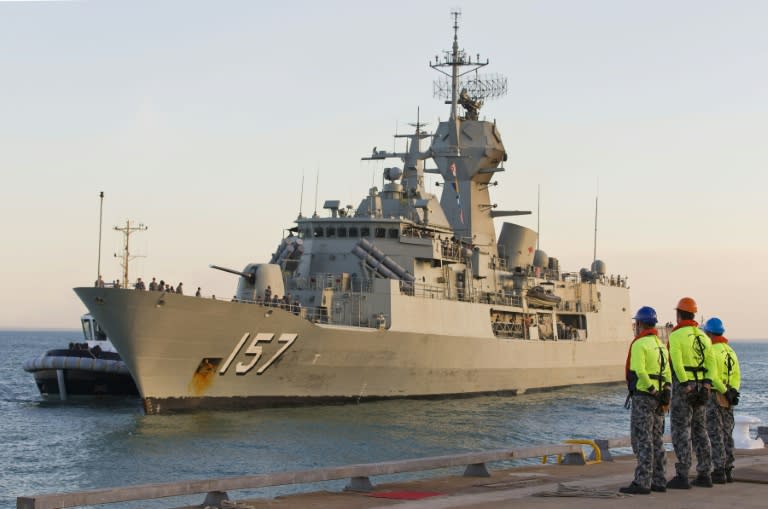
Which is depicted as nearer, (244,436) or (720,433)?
(720,433)

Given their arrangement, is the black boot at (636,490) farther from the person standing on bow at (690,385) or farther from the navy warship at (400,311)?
the navy warship at (400,311)

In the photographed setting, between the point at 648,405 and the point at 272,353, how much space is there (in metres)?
16.0

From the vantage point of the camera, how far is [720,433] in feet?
33.8

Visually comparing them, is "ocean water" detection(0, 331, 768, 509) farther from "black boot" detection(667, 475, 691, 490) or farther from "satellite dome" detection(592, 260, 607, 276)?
"satellite dome" detection(592, 260, 607, 276)

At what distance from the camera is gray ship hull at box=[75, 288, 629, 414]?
22.6m

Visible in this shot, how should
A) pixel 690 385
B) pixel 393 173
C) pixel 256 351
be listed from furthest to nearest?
1. pixel 393 173
2. pixel 256 351
3. pixel 690 385

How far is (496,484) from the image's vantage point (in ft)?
32.8

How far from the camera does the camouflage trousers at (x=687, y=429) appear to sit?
31.8 feet

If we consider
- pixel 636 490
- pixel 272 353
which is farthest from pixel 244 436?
pixel 636 490

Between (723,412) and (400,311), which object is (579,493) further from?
(400,311)

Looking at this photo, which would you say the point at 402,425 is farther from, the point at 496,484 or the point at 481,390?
the point at 496,484

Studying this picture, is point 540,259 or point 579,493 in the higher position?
point 540,259

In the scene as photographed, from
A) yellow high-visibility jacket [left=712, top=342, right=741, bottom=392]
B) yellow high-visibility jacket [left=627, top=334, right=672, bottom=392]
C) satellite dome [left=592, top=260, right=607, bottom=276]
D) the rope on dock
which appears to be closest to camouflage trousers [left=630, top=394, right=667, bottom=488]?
yellow high-visibility jacket [left=627, top=334, right=672, bottom=392]

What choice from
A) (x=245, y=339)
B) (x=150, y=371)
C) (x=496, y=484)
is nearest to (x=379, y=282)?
(x=245, y=339)
